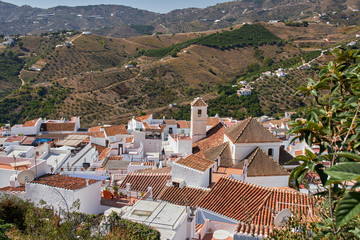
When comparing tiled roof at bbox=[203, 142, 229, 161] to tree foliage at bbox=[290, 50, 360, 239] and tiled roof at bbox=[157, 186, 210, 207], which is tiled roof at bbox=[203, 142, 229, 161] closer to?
tiled roof at bbox=[157, 186, 210, 207]

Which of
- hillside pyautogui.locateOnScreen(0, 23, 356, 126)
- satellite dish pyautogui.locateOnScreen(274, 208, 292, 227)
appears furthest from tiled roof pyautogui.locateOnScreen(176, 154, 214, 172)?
hillside pyautogui.locateOnScreen(0, 23, 356, 126)

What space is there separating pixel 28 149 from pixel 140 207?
47.1ft

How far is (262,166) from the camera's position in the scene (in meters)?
17.7

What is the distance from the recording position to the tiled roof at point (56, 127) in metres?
33.5

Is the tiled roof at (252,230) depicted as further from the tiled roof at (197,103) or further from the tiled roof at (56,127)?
the tiled roof at (56,127)

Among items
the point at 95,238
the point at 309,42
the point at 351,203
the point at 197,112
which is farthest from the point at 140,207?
the point at 309,42

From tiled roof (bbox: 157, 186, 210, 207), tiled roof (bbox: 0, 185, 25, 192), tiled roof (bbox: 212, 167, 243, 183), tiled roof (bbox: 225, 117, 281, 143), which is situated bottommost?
tiled roof (bbox: 212, 167, 243, 183)

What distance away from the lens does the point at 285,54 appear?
8925 centimetres

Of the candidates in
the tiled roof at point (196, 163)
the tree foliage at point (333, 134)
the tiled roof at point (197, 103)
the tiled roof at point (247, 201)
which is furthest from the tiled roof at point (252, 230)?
the tiled roof at point (197, 103)

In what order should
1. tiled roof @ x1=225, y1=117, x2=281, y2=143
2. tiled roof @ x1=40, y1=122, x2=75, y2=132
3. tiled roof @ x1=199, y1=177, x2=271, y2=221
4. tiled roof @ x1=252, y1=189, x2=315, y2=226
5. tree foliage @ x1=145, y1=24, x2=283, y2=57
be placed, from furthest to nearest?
tree foliage @ x1=145, y1=24, x2=283, y2=57, tiled roof @ x1=40, y1=122, x2=75, y2=132, tiled roof @ x1=225, y1=117, x2=281, y2=143, tiled roof @ x1=199, y1=177, x2=271, y2=221, tiled roof @ x1=252, y1=189, x2=315, y2=226

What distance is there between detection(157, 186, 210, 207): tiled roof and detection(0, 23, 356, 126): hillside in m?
43.7

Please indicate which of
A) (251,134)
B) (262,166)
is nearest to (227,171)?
(262,166)

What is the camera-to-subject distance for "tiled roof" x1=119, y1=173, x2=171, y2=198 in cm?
1362

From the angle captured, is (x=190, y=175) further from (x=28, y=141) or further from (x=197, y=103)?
(x=28, y=141)
